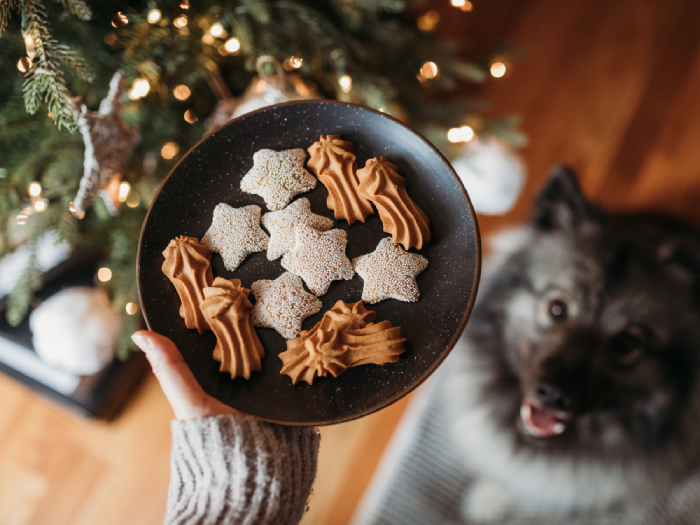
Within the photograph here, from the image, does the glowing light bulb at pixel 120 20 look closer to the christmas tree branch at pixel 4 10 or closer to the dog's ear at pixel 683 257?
the christmas tree branch at pixel 4 10

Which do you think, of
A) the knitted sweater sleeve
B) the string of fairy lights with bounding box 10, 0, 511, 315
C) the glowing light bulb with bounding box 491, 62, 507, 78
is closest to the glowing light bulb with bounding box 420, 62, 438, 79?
the string of fairy lights with bounding box 10, 0, 511, 315

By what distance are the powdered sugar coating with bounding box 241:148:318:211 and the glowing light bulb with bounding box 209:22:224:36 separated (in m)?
0.37

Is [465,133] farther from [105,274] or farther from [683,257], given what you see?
[105,274]

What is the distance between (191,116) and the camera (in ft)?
4.69

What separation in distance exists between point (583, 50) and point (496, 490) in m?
2.02

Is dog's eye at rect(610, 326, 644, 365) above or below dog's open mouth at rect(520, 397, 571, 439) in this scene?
above

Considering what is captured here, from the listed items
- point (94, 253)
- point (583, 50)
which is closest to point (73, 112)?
point (94, 253)

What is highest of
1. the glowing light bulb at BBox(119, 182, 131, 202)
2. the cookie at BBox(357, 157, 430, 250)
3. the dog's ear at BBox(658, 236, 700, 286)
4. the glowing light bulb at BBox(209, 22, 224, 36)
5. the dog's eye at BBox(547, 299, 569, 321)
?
the glowing light bulb at BBox(209, 22, 224, 36)

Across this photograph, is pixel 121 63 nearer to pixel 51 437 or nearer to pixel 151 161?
pixel 151 161

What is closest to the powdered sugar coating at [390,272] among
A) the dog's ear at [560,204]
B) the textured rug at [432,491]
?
the dog's ear at [560,204]

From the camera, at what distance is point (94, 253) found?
171 centimetres

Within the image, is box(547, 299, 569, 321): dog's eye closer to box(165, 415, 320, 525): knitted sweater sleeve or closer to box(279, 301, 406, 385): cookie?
box(279, 301, 406, 385): cookie

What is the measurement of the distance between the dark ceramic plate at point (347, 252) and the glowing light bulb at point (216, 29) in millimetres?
311

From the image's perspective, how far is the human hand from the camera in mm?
849
